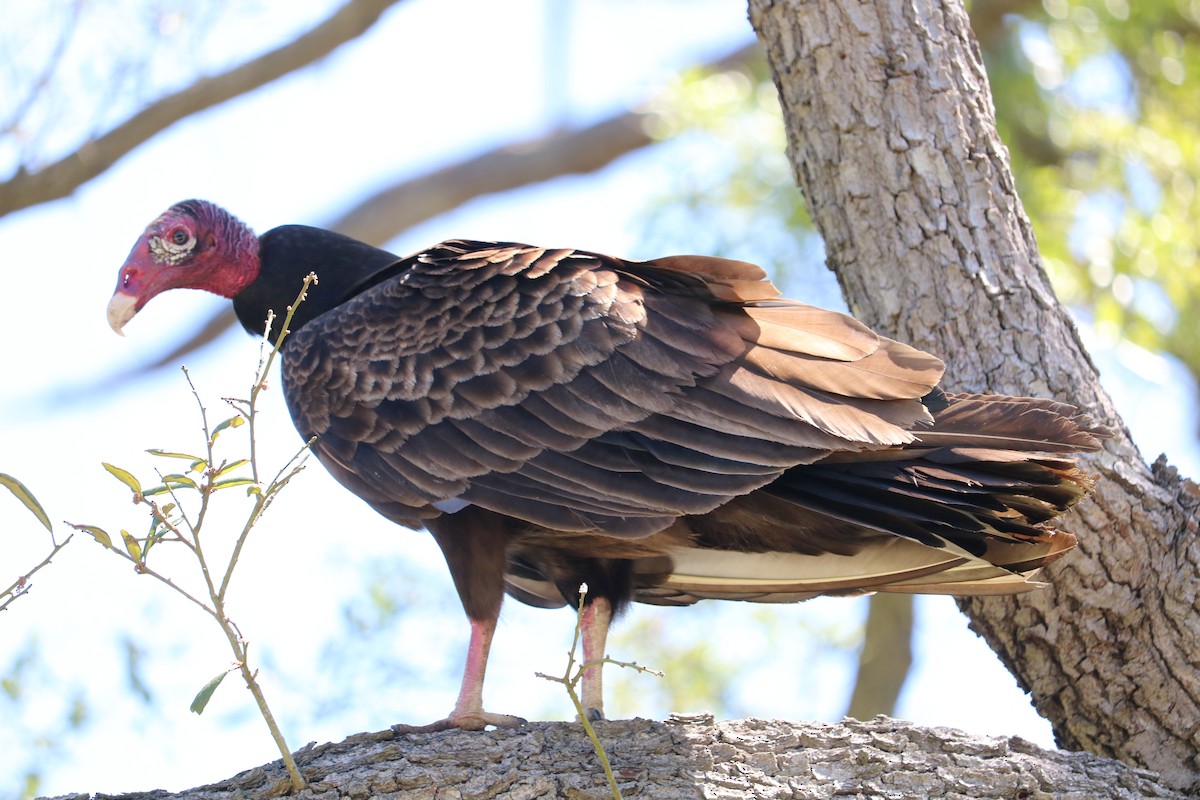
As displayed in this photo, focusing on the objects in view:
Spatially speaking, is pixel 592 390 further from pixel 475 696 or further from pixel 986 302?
pixel 986 302

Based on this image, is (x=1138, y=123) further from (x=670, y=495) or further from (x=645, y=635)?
(x=670, y=495)

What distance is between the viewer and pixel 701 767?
3.08 metres

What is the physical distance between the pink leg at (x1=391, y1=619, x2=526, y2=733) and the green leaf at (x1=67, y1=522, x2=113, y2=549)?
1.13m

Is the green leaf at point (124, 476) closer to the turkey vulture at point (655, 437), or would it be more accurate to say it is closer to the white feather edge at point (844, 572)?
the turkey vulture at point (655, 437)

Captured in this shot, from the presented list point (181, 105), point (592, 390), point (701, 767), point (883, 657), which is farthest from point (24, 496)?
point (883, 657)

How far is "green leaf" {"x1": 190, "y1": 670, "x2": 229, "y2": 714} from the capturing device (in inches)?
94.8

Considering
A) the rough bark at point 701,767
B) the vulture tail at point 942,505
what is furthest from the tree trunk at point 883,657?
the rough bark at point 701,767

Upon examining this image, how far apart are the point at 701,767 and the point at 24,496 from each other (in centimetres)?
164

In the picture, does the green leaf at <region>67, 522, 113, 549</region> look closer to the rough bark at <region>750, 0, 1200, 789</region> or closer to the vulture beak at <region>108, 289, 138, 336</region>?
the vulture beak at <region>108, 289, 138, 336</region>

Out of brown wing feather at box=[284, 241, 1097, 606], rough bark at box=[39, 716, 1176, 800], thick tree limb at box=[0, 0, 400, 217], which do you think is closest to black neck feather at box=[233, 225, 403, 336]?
brown wing feather at box=[284, 241, 1097, 606]

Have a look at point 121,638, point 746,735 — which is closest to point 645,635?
point 121,638

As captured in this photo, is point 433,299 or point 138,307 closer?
point 433,299

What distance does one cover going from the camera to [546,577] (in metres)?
3.97

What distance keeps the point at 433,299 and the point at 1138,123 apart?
5.23 meters
